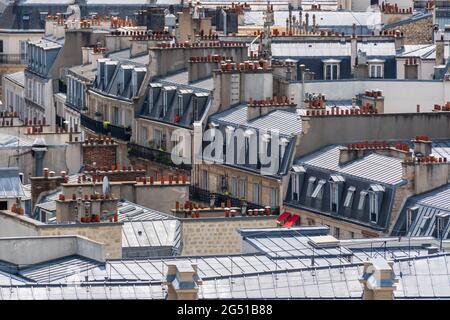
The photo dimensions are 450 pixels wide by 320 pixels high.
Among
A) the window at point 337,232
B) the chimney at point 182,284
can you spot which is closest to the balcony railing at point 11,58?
the window at point 337,232

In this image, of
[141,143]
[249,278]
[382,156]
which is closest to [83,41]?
[141,143]

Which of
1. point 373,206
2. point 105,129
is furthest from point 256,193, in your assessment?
point 105,129

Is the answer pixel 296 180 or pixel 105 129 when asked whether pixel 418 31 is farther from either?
pixel 296 180

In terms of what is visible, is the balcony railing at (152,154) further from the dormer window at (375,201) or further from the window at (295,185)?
the dormer window at (375,201)

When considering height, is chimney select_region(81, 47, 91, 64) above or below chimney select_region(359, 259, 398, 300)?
below

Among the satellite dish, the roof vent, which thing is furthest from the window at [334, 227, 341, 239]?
the roof vent

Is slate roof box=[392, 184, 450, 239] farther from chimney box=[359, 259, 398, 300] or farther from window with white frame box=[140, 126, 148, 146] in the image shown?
window with white frame box=[140, 126, 148, 146]
